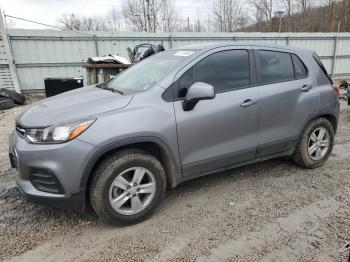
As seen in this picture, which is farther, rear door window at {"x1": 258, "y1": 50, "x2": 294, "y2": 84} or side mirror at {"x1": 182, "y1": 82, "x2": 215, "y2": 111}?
rear door window at {"x1": 258, "y1": 50, "x2": 294, "y2": 84}

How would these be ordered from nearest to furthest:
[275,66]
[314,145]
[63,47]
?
[275,66]
[314,145]
[63,47]

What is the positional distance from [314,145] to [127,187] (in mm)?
2711

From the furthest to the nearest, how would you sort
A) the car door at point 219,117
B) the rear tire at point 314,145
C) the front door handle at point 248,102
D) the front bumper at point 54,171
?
the rear tire at point 314,145
the front door handle at point 248,102
the car door at point 219,117
the front bumper at point 54,171

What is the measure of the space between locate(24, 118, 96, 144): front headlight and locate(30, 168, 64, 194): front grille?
0.88 feet

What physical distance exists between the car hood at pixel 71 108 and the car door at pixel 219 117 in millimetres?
624

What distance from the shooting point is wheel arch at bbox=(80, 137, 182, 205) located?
102 inches

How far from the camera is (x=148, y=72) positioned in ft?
11.4

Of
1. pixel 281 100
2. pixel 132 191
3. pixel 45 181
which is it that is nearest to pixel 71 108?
pixel 45 181

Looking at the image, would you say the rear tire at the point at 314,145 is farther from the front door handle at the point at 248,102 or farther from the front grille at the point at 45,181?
the front grille at the point at 45,181

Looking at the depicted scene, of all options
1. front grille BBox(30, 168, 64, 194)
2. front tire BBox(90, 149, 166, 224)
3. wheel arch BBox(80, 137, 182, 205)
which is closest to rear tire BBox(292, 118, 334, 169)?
wheel arch BBox(80, 137, 182, 205)

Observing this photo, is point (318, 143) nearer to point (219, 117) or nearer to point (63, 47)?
point (219, 117)

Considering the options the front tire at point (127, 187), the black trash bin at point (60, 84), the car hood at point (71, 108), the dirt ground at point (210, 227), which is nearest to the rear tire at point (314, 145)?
the dirt ground at point (210, 227)

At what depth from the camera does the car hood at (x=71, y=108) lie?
2.64 metres

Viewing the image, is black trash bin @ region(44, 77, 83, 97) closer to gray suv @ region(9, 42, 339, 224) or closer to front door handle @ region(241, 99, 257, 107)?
gray suv @ region(9, 42, 339, 224)
